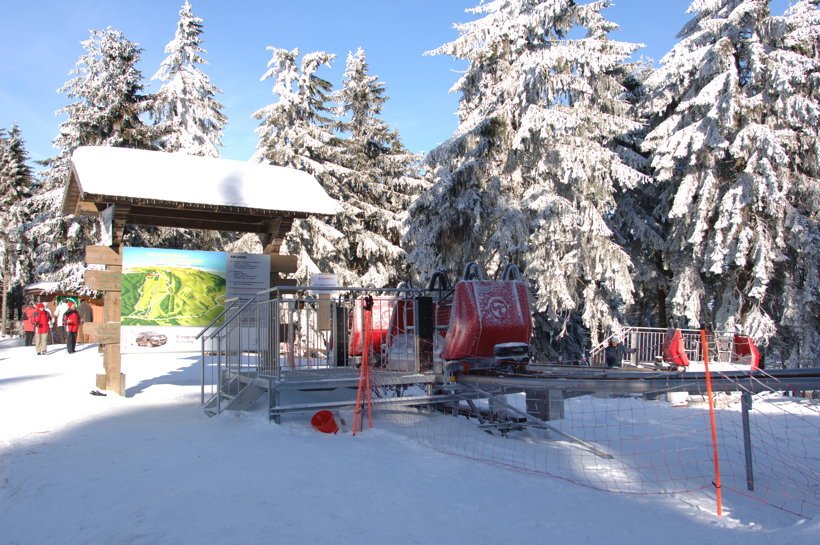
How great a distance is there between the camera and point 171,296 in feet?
37.3

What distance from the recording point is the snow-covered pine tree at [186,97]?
27828mm

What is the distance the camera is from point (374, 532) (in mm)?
4797

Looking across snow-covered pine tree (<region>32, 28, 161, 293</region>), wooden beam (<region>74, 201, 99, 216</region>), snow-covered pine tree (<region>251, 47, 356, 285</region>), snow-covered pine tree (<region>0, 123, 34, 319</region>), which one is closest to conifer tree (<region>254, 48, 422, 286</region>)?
Answer: snow-covered pine tree (<region>251, 47, 356, 285</region>)

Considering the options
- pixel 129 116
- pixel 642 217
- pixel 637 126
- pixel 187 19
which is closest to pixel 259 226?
pixel 637 126

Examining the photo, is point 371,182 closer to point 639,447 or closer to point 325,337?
point 325,337

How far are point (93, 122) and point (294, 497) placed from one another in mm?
25251

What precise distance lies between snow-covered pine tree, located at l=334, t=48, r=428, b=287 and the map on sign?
1669 cm

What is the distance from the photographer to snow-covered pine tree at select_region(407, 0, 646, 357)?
17.8 metres

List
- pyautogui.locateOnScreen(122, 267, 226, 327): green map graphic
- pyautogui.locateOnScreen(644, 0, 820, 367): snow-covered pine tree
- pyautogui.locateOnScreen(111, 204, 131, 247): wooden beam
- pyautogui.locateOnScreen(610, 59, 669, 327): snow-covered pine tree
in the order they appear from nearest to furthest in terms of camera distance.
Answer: pyautogui.locateOnScreen(111, 204, 131, 247): wooden beam → pyautogui.locateOnScreen(122, 267, 226, 327): green map graphic → pyautogui.locateOnScreen(644, 0, 820, 367): snow-covered pine tree → pyautogui.locateOnScreen(610, 59, 669, 327): snow-covered pine tree

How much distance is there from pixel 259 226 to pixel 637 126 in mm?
12913

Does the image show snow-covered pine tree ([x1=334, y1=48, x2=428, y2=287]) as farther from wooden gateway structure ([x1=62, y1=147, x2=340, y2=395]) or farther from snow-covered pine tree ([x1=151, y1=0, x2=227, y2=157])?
wooden gateway structure ([x1=62, y1=147, x2=340, y2=395])

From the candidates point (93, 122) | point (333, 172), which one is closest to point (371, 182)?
point (333, 172)

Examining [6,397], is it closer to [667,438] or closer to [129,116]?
[667,438]

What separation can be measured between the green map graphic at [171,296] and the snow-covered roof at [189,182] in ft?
5.30
